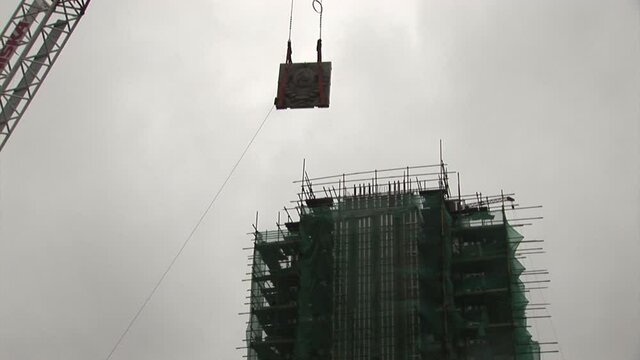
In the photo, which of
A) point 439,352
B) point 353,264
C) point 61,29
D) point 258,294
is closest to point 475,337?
point 439,352

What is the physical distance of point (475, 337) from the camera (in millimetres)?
73375

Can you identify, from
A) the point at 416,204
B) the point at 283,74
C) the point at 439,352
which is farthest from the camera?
the point at 416,204

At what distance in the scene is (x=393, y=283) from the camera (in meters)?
73.2

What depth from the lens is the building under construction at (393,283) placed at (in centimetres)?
7212

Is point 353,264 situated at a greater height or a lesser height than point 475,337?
greater

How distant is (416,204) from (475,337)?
32.9 ft

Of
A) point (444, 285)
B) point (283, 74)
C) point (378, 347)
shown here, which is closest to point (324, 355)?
point (378, 347)

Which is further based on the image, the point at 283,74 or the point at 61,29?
the point at 61,29

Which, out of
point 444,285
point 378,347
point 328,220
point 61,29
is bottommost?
point 378,347

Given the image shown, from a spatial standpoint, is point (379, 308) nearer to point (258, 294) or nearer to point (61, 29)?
point (258, 294)

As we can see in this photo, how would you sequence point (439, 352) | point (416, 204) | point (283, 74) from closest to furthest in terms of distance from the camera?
point (283, 74) → point (439, 352) → point (416, 204)

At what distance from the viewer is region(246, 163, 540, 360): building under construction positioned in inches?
2840

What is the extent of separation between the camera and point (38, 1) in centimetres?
7094

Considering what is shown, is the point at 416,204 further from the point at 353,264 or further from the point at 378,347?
the point at 378,347
